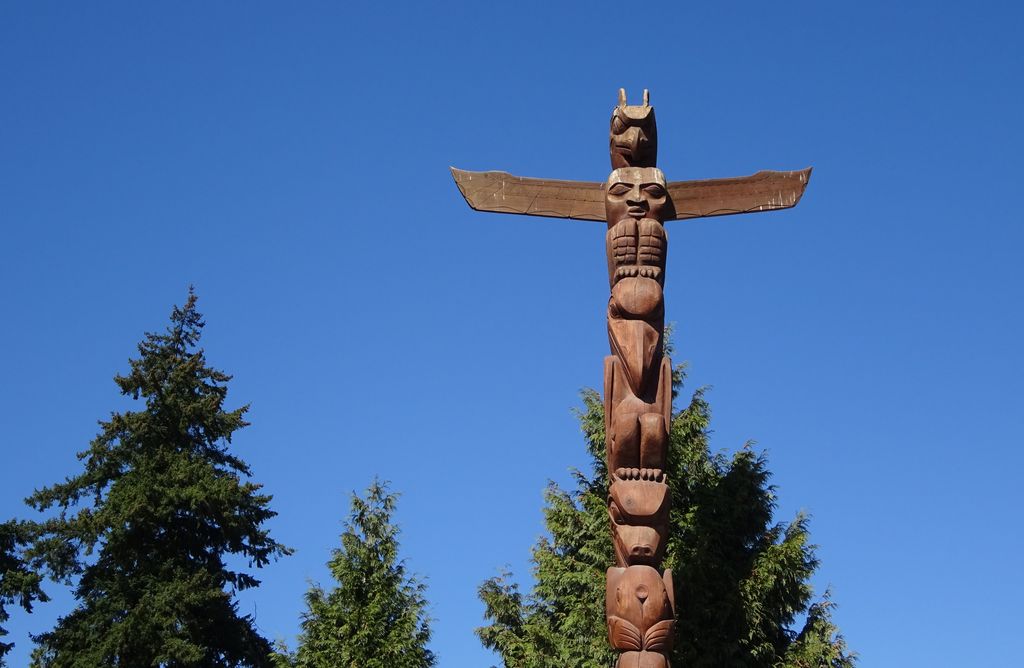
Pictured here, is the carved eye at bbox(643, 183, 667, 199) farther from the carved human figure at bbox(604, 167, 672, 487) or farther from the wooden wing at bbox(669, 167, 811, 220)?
the wooden wing at bbox(669, 167, 811, 220)

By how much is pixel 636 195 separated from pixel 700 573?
6.54 meters

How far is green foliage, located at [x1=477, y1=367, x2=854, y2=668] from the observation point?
55.0 feet

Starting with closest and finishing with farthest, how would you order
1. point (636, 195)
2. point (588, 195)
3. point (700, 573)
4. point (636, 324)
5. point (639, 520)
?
point (639, 520), point (636, 324), point (636, 195), point (588, 195), point (700, 573)

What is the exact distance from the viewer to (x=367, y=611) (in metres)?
16.6

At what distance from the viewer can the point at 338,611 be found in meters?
16.7

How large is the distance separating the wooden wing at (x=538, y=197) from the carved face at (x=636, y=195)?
1.46 ft

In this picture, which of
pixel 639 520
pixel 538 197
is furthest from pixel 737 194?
pixel 639 520

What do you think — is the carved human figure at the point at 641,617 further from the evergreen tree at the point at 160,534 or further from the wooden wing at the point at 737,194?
the evergreen tree at the point at 160,534

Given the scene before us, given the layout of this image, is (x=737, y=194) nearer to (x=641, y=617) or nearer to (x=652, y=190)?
(x=652, y=190)

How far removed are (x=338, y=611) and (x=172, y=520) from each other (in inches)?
204

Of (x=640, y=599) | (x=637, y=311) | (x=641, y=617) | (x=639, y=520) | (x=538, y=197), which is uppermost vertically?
(x=538, y=197)

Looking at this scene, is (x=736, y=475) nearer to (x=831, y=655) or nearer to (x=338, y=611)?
(x=831, y=655)

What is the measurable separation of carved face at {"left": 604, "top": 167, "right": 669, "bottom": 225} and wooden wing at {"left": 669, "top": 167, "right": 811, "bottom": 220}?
1.89 ft

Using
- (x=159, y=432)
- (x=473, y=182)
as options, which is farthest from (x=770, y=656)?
(x=159, y=432)
